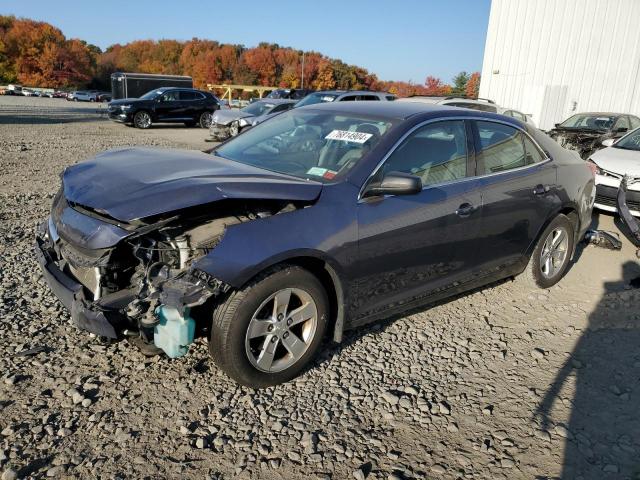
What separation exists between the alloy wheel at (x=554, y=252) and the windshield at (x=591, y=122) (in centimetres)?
847

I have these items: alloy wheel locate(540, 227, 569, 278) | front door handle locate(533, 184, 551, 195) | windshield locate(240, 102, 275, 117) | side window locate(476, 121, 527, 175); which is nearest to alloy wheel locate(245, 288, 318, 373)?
side window locate(476, 121, 527, 175)

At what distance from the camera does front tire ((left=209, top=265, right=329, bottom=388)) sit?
8.95 ft

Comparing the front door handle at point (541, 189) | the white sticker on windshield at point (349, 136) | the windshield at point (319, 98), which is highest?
the windshield at point (319, 98)

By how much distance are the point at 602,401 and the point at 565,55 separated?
58.8 ft

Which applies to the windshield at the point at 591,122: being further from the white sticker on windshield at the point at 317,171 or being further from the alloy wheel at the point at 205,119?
the alloy wheel at the point at 205,119

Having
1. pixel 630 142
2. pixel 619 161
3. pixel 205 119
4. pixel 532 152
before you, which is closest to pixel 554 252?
pixel 532 152

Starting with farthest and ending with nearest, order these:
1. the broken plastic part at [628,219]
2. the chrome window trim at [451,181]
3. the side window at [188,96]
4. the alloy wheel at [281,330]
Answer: the side window at [188,96] → the broken plastic part at [628,219] → the chrome window trim at [451,181] → the alloy wheel at [281,330]

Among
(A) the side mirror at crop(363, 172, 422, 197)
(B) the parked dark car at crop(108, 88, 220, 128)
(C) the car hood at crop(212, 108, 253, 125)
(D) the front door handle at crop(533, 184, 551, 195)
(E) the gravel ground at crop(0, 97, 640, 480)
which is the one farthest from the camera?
(B) the parked dark car at crop(108, 88, 220, 128)

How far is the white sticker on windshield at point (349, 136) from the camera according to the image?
3455mm

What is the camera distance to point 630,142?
8.15 meters

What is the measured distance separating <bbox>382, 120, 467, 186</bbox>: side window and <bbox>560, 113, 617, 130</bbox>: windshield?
986cm

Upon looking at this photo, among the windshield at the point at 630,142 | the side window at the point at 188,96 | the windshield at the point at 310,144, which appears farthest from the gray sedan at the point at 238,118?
the windshield at the point at 310,144

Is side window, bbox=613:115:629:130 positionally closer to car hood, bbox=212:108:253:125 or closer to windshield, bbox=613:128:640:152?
windshield, bbox=613:128:640:152

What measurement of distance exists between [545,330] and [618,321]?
75cm
